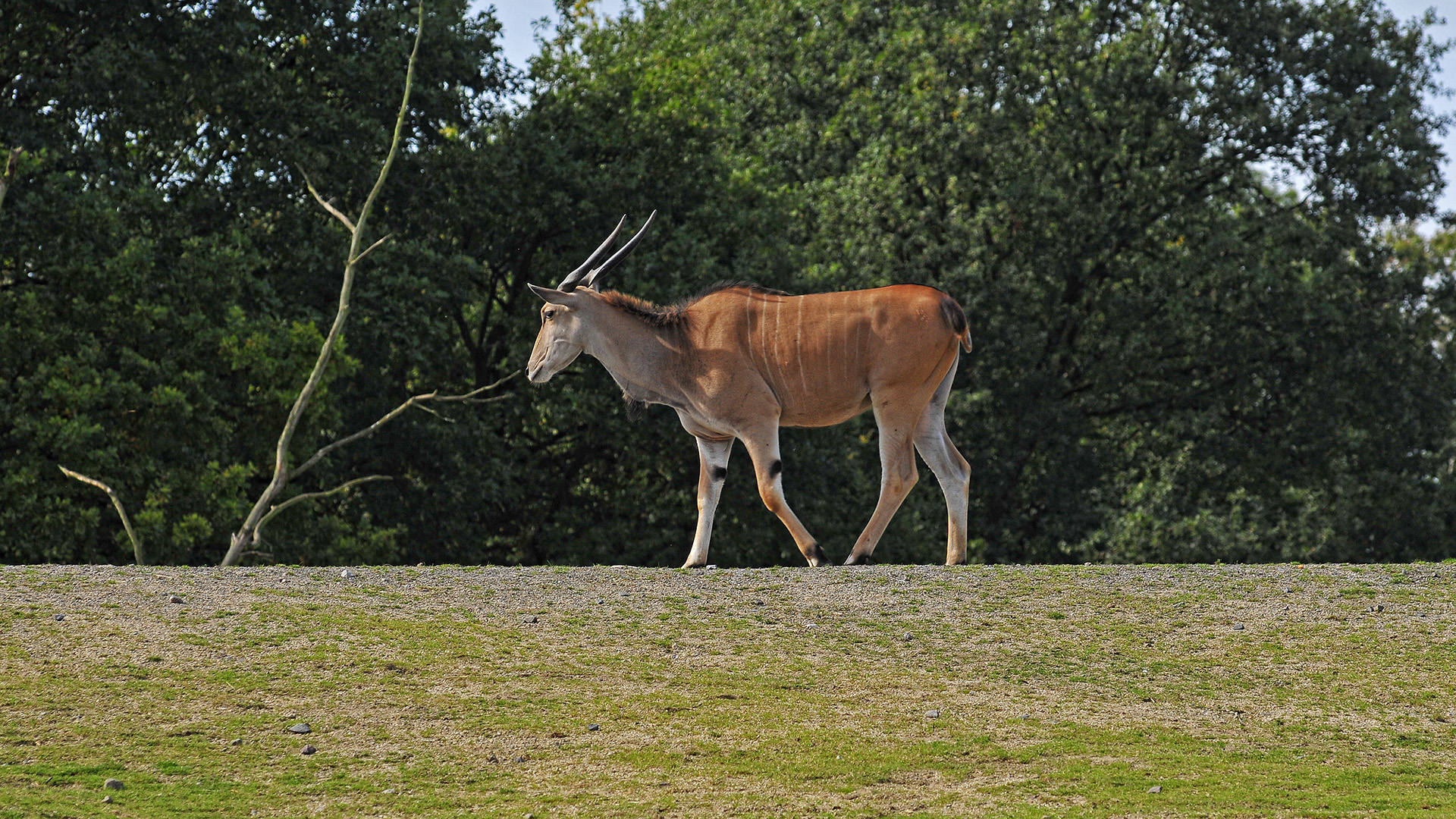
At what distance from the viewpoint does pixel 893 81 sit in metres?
33.7

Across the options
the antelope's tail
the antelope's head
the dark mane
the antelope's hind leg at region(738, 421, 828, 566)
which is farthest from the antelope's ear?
the antelope's tail

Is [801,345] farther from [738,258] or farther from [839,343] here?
Result: [738,258]

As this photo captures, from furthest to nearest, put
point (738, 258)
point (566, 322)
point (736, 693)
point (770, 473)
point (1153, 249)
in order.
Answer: point (1153, 249)
point (738, 258)
point (566, 322)
point (770, 473)
point (736, 693)

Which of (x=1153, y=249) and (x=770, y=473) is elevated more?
(x=1153, y=249)

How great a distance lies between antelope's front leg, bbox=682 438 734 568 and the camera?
1390cm

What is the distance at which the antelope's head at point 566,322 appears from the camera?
14.3 meters

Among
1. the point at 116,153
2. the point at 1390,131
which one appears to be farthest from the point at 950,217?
the point at 116,153

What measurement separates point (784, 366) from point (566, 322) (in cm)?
200

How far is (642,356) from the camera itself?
14203mm

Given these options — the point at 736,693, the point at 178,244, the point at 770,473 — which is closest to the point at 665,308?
the point at 770,473

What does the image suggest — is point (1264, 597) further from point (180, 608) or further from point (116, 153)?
point (116, 153)

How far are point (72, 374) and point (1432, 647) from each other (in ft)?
56.9

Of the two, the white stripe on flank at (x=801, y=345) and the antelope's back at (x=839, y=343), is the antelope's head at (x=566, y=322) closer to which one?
the antelope's back at (x=839, y=343)

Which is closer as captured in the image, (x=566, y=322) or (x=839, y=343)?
(x=839, y=343)
